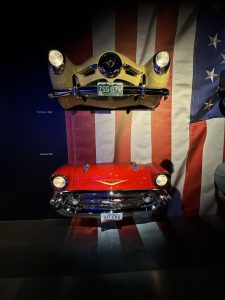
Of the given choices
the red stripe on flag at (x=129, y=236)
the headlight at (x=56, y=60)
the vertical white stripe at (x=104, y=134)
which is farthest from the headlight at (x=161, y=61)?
the red stripe on flag at (x=129, y=236)

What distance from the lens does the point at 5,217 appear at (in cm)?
237

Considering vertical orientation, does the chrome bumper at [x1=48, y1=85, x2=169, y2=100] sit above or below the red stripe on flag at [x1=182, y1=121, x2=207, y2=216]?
above

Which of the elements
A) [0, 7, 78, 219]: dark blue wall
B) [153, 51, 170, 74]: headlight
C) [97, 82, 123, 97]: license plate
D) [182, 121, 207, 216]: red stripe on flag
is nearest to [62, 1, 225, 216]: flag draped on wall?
[182, 121, 207, 216]: red stripe on flag

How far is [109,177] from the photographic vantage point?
1806mm

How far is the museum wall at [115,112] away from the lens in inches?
88.9

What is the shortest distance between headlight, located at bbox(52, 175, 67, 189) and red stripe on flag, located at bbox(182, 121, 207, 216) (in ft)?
4.65

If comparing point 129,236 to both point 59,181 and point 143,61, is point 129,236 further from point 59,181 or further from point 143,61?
Result: point 143,61

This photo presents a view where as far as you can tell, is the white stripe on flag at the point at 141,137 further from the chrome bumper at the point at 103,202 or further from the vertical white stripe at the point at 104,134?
the chrome bumper at the point at 103,202

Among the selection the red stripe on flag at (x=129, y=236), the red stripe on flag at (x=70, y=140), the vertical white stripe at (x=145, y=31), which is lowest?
the red stripe on flag at (x=129, y=236)

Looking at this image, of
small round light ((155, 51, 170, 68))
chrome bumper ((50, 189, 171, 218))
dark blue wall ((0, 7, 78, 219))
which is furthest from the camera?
→ dark blue wall ((0, 7, 78, 219))

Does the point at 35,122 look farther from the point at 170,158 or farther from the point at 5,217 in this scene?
the point at 170,158

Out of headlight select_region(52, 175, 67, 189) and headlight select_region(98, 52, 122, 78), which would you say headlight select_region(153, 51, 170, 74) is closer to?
headlight select_region(98, 52, 122, 78)

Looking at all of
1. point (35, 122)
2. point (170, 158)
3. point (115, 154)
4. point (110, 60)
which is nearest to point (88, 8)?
point (110, 60)

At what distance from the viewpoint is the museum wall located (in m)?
2.26
